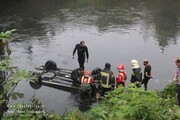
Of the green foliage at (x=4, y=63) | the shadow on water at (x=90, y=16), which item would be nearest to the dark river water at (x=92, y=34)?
the shadow on water at (x=90, y=16)

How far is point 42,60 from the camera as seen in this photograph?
14719 millimetres

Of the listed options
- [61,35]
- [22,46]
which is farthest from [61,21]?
[22,46]

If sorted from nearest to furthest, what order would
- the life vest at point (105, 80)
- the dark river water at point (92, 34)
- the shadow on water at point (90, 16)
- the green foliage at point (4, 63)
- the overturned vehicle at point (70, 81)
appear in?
the green foliage at point (4, 63) < the life vest at point (105, 80) < the overturned vehicle at point (70, 81) < the dark river water at point (92, 34) < the shadow on water at point (90, 16)

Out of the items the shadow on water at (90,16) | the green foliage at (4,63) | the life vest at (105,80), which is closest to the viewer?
the green foliage at (4,63)

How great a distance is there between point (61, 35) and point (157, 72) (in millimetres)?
8202

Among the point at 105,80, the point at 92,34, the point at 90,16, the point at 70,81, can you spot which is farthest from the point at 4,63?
the point at 90,16

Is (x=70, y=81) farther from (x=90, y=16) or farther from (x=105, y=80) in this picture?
(x=90, y=16)

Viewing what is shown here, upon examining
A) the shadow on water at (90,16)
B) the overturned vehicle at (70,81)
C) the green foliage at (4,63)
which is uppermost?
the shadow on water at (90,16)

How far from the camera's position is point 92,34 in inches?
771

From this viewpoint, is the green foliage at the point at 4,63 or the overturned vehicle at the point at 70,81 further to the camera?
the overturned vehicle at the point at 70,81

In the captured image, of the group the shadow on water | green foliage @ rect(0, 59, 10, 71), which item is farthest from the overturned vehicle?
the shadow on water

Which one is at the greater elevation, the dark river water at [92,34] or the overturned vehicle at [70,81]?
the dark river water at [92,34]

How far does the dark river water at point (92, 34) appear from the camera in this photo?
13.5 m

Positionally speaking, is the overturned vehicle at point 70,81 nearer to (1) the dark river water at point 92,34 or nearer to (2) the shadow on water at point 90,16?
(1) the dark river water at point 92,34
